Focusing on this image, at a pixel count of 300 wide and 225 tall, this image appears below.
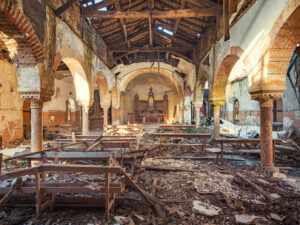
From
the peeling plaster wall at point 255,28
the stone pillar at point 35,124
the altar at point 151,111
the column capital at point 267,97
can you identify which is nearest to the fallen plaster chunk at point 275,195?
the column capital at point 267,97

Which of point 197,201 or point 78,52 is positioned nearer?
point 197,201

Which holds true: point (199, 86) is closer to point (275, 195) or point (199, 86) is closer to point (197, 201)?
point (275, 195)

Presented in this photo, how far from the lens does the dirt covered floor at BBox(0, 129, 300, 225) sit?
2646 mm

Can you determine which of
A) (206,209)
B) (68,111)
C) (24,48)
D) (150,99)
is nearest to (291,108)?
(206,209)

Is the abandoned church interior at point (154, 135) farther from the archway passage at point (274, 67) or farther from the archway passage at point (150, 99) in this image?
the archway passage at point (150, 99)

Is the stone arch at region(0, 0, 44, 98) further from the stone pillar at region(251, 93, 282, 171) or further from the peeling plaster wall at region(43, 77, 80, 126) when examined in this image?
the peeling plaster wall at region(43, 77, 80, 126)

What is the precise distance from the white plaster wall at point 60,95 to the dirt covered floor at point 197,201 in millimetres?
9458

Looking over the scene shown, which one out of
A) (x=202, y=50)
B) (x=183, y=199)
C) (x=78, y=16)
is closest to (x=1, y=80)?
(x=78, y=16)

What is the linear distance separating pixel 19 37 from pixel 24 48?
34 centimetres

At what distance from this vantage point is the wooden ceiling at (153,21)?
7.22 metres

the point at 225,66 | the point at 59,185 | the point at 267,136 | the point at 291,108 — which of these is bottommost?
the point at 59,185

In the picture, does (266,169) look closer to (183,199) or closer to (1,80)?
(183,199)

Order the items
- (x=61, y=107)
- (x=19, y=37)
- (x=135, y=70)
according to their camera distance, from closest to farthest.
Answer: (x=19, y=37) < (x=61, y=107) < (x=135, y=70)

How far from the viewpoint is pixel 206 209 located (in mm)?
2908
